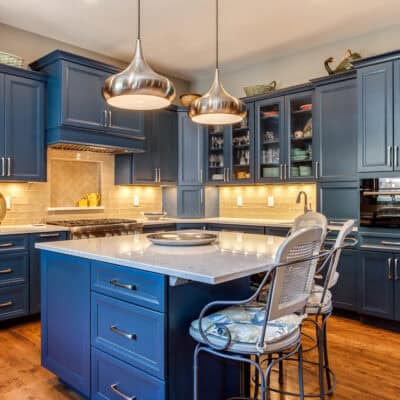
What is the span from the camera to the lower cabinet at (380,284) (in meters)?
3.37

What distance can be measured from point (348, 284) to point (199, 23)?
9.77 feet

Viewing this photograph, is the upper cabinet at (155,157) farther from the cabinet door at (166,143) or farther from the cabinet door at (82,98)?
the cabinet door at (82,98)

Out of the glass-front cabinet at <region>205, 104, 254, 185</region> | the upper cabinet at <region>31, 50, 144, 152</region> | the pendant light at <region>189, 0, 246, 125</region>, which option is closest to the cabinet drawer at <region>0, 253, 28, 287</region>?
the upper cabinet at <region>31, 50, 144, 152</region>

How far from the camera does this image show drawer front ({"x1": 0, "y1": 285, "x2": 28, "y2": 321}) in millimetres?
3422

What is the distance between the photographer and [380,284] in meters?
3.46

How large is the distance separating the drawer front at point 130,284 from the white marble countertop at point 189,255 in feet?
0.16

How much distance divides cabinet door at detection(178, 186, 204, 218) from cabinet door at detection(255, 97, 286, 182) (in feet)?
2.97

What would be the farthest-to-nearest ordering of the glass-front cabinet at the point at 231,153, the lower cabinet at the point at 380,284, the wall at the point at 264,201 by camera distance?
1. the glass-front cabinet at the point at 231,153
2. the wall at the point at 264,201
3. the lower cabinet at the point at 380,284

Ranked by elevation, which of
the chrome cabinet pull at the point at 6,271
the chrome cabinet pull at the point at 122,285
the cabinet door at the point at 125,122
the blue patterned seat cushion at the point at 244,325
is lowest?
the chrome cabinet pull at the point at 6,271

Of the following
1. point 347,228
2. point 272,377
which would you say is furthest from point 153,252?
point 272,377

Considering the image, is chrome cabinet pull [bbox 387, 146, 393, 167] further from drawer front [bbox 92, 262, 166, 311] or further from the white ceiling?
drawer front [bbox 92, 262, 166, 311]

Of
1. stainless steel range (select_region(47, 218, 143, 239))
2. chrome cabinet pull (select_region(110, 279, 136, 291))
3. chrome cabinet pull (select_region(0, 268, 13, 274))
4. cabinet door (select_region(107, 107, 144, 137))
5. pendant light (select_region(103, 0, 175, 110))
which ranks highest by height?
cabinet door (select_region(107, 107, 144, 137))

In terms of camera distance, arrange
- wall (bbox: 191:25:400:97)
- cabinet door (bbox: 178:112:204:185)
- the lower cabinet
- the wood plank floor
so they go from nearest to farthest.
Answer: the wood plank floor < the lower cabinet < wall (bbox: 191:25:400:97) < cabinet door (bbox: 178:112:204:185)

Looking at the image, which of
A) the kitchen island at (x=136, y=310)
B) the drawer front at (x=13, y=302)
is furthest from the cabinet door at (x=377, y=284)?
the drawer front at (x=13, y=302)
